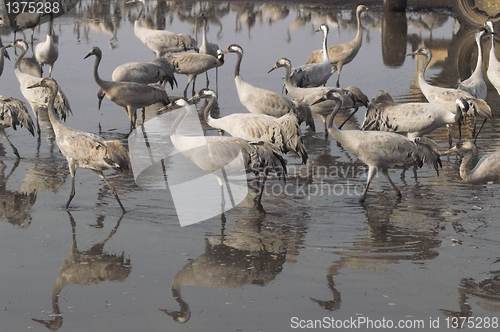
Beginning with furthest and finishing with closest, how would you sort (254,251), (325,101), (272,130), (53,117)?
(325,101), (272,130), (53,117), (254,251)

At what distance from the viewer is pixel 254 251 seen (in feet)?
23.3

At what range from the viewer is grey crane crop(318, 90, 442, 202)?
8.69m

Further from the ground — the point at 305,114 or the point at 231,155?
the point at 231,155

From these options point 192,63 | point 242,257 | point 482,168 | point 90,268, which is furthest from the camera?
point 192,63

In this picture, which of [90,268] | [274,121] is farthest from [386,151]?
[90,268]

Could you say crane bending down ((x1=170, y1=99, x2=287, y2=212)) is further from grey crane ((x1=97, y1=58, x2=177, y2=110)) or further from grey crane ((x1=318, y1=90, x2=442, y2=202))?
grey crane ((x1=97, y1=58, x2=177, y2=110))

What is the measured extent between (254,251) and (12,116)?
4641mm

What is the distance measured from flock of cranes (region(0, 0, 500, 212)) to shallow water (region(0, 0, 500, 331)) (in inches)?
13.6

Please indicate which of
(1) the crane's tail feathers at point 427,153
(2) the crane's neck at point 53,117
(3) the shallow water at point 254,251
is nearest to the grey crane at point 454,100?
(3) the shallow water at point 254,251

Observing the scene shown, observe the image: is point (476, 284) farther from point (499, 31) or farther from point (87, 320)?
point (499, 31)

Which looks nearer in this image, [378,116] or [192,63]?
[378,116]

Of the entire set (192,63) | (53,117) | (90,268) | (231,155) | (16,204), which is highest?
(53,117)

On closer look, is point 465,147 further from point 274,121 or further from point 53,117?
point 53,117

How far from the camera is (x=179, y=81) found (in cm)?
1633
